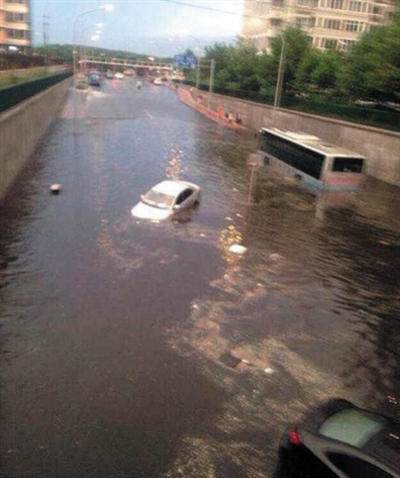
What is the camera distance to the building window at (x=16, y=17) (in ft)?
391

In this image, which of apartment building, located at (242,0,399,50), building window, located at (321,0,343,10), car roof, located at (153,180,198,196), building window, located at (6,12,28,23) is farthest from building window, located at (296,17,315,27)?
car roof, located at (153,180,198,196)

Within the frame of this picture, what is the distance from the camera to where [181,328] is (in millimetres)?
13750

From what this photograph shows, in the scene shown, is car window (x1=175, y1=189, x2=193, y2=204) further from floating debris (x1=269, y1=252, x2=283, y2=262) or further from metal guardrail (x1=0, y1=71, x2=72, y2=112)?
metal guardrail (x1=0, y1=71, x2=72, y2=112)

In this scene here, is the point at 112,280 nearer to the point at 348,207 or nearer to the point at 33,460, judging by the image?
the point at 33,460

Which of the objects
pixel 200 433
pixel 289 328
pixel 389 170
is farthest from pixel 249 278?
pixel 389 170

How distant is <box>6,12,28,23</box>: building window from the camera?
119 meters

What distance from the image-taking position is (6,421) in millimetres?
9766

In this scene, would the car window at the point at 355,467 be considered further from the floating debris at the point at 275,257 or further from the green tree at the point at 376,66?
the green tree at the point at 376,66

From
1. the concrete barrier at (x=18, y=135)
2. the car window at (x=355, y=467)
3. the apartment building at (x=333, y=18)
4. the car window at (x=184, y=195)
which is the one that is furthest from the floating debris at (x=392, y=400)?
the apartment building at (x=333, y=18)

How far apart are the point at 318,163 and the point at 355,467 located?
82.0 ft

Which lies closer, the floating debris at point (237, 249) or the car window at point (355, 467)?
the car window at point (355, 467)

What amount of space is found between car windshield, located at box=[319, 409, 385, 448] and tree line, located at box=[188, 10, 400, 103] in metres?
30.6

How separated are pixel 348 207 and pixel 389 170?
28.6 ft

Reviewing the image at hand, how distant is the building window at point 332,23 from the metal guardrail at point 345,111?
33757 millimetres
